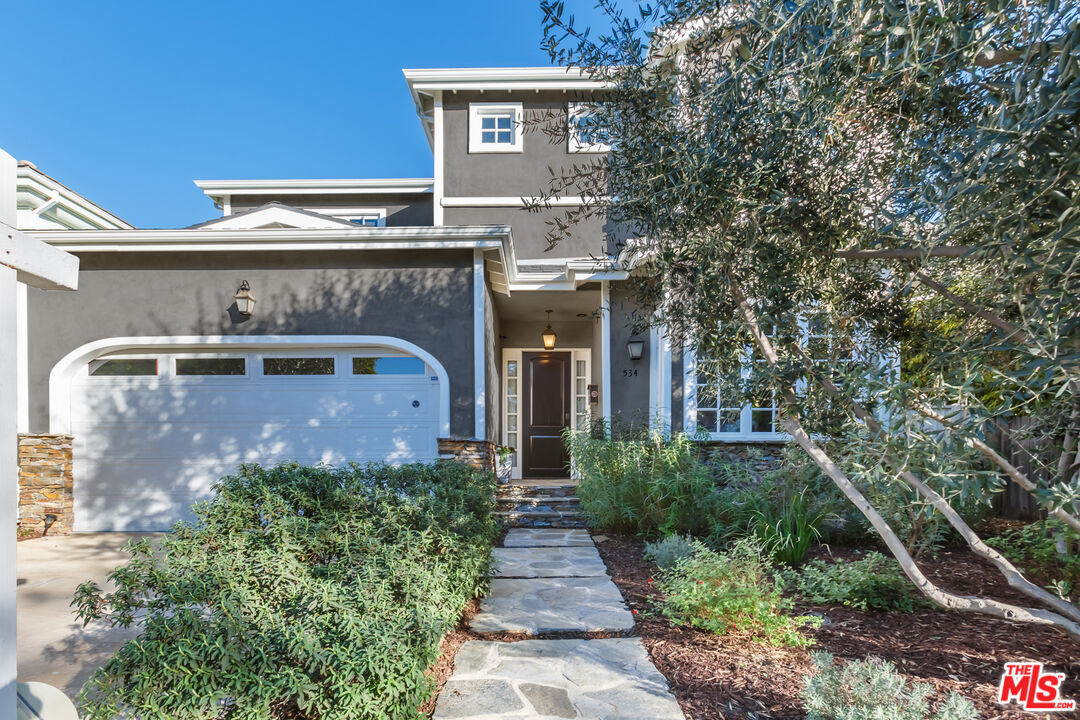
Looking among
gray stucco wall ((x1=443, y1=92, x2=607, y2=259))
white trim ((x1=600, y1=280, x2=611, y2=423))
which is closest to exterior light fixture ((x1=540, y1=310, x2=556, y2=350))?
gray stucco wall ((x1=443, y1=92, x2=607, y2=259))

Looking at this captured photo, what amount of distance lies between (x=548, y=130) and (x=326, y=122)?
120 ft

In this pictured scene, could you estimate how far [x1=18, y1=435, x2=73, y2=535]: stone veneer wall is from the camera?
6645mm

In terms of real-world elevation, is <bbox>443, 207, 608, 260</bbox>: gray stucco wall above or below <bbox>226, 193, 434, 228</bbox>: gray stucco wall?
below

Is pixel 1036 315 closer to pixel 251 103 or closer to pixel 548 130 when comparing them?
pixel 548 130

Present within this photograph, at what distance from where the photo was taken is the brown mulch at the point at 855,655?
102 inches

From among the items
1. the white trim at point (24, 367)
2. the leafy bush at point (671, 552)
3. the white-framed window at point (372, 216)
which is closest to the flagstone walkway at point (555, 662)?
the leafy bush at point (671, 552)

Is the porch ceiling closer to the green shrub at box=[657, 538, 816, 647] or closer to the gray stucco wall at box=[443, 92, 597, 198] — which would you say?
the gray stucco wall at box=[443, 92, 597, 198]

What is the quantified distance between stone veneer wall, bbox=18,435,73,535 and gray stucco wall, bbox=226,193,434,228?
645 centimetres

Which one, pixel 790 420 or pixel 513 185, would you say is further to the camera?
pixel 513 185

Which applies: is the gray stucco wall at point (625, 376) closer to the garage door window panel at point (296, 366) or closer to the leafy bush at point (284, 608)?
the garage door window panel at point (296, 366)

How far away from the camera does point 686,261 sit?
282cm

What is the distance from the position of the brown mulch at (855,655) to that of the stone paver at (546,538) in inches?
74.5

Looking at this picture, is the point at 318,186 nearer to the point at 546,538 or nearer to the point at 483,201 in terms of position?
the point at 483,201

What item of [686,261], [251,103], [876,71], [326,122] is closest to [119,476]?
[686,261]
